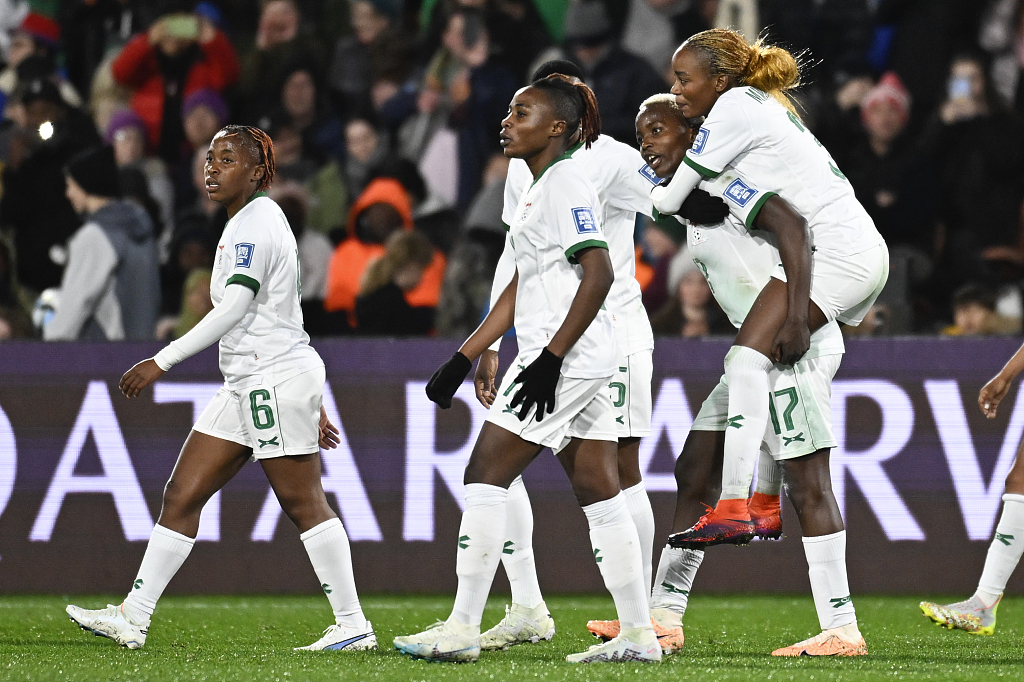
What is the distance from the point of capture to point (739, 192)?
4723mm

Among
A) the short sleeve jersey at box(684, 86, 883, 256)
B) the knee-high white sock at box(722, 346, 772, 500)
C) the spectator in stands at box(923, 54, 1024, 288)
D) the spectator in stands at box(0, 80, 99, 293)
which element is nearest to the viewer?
the knee-high white sock at box(722, 346, 772, 500)

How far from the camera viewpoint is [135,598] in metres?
4.92

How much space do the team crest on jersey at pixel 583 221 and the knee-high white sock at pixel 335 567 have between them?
4.90 feet

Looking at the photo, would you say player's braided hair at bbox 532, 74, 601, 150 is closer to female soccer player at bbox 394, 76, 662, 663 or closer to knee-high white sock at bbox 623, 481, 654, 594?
female soccer player at bbox 394, 76, 662, 663

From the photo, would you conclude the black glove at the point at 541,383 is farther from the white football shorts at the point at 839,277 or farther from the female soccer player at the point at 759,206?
the white football shorts at the point at 839,277

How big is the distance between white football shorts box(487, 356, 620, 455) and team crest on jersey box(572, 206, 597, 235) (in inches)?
17.4

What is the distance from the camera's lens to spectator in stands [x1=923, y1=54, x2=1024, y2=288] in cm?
846

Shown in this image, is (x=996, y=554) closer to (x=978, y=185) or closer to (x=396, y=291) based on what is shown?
(x=978, y=185)

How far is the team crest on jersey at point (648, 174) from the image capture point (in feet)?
16.9

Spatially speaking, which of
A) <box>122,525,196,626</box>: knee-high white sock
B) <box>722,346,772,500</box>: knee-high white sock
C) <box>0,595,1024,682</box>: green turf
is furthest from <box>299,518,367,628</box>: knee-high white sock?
<box>722,346,772,500</box>: knee-high white sock

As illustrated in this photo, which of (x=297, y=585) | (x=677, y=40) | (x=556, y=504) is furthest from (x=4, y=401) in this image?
(x=677, y=40)

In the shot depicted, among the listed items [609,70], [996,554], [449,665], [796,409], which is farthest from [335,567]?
[609,70]

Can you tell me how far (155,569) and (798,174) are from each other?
103 inches

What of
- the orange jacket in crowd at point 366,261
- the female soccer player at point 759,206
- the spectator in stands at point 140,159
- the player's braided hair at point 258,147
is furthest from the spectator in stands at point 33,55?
the female soccer player at point 759,206
